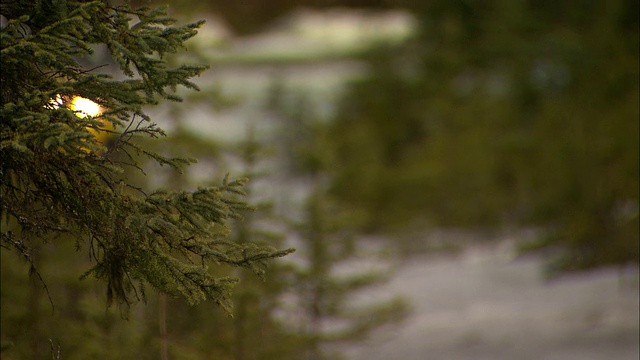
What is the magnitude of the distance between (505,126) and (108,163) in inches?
847

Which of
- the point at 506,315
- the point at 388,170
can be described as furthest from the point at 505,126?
the point at 506,315

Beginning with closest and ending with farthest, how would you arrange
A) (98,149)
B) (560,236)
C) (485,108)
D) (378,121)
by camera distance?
(98,149) → (560,236) → (485,108) → (378,121)

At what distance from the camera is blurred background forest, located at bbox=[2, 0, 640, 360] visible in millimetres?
7879

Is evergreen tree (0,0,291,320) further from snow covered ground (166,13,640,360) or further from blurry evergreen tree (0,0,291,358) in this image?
snow covered ground (166,13,640,360)

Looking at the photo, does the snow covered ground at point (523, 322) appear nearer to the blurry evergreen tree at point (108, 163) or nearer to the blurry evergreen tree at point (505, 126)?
the blurry evergreen tree at point (505, 126)

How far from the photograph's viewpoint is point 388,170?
26.0 meters

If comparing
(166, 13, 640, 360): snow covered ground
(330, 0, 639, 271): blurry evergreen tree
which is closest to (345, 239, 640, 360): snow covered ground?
(166, 13, 640, 360): snow covered ground

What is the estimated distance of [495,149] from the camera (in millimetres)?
23391

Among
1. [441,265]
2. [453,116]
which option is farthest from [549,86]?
[441,265]

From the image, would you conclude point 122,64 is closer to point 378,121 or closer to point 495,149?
point 495,149

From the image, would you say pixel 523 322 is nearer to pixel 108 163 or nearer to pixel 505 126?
pixel 108 163

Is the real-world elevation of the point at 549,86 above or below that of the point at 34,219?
above

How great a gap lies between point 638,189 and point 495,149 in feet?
36.9

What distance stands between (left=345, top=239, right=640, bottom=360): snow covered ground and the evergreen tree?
317 inches
